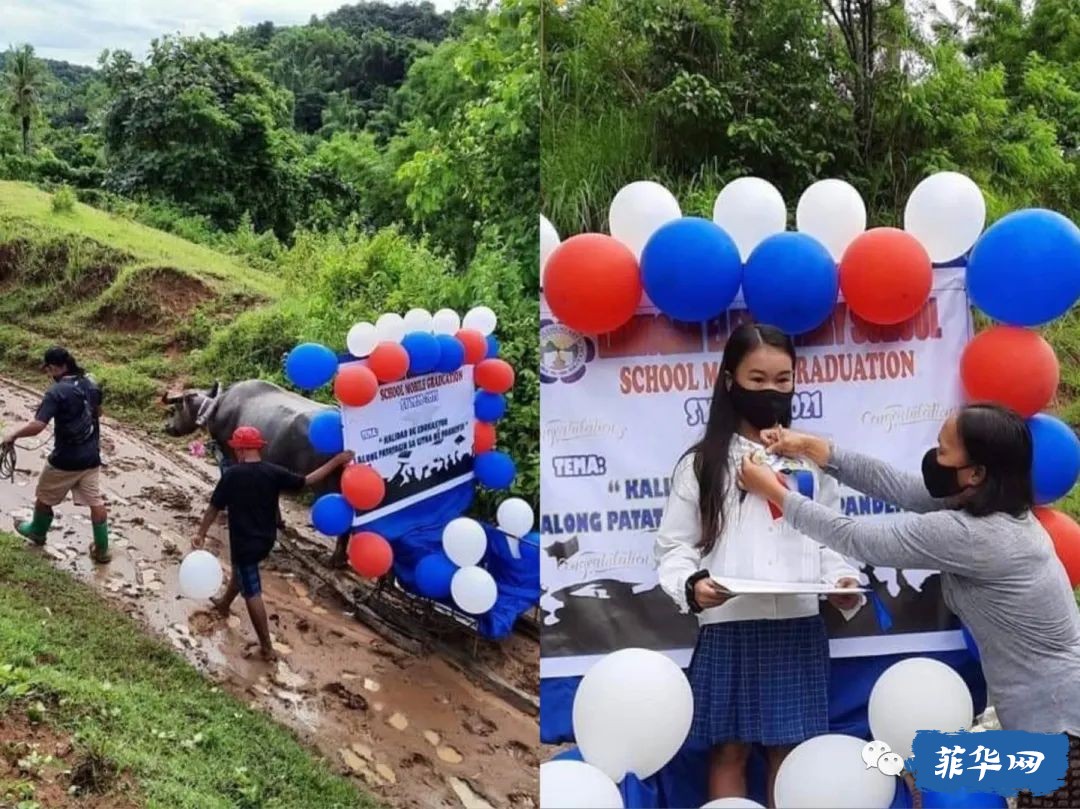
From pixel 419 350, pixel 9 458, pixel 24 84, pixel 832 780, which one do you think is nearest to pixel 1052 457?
pixel 832 780

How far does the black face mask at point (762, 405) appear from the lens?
176cm

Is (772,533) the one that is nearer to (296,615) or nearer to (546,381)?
(546,381)

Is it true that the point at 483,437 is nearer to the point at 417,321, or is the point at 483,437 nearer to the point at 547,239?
the point at 417,321

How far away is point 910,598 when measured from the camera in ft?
6.13

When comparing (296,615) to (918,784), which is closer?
(918,784)

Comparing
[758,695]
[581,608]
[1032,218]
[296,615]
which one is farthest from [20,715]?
[1032,218]

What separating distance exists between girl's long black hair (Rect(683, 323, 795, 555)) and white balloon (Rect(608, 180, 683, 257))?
25 centimetres

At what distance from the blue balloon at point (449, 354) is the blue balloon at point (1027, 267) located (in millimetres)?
2314

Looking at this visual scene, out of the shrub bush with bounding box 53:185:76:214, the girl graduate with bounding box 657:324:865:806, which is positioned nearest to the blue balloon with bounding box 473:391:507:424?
the girl graduate with bounding box 657:324:865:806

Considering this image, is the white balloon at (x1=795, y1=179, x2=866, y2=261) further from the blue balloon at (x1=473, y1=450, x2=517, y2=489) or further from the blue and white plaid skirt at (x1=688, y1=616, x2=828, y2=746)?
the blue balloon at (x1=473, y1=450, x2=517, y2=489)

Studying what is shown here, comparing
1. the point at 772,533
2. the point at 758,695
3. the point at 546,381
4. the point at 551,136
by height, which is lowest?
Answer: the point at 758,695

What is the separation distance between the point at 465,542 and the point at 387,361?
2.31 feet

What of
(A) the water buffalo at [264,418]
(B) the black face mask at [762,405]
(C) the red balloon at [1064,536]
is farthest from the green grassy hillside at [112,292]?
(C) the red balloon at [1064,536]

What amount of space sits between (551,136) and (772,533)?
2.78ft
